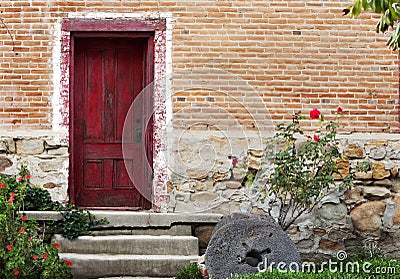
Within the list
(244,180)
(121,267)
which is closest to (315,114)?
(244,180)

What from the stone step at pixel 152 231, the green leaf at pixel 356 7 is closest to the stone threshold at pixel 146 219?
the stone step at pixel 152 231

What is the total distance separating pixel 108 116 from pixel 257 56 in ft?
6.14

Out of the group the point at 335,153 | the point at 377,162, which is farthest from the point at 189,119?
the point at 377,162

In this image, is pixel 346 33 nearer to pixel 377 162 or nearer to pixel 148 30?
pixel 377 162

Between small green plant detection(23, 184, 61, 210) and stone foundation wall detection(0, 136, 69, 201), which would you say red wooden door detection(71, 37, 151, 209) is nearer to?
stone foundation wall detection(0, 136, 69, 201)

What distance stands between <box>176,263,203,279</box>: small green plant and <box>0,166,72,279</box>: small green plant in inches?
40.9

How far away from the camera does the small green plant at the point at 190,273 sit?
6.58 metres

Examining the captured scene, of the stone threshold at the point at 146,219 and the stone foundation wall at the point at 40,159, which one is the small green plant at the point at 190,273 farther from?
the stone foundation wall at the point at 40,159

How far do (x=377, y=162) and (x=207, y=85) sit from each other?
2.11 m

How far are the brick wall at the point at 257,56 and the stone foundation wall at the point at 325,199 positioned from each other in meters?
0.26

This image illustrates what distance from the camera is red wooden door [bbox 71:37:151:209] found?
8.33 meters

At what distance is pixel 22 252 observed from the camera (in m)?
6.37

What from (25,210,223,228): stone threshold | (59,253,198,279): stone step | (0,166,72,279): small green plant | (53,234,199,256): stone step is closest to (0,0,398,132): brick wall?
(25,210,223,228): stone threshold

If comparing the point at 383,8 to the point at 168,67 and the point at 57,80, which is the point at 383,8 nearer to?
the point at 168,67
